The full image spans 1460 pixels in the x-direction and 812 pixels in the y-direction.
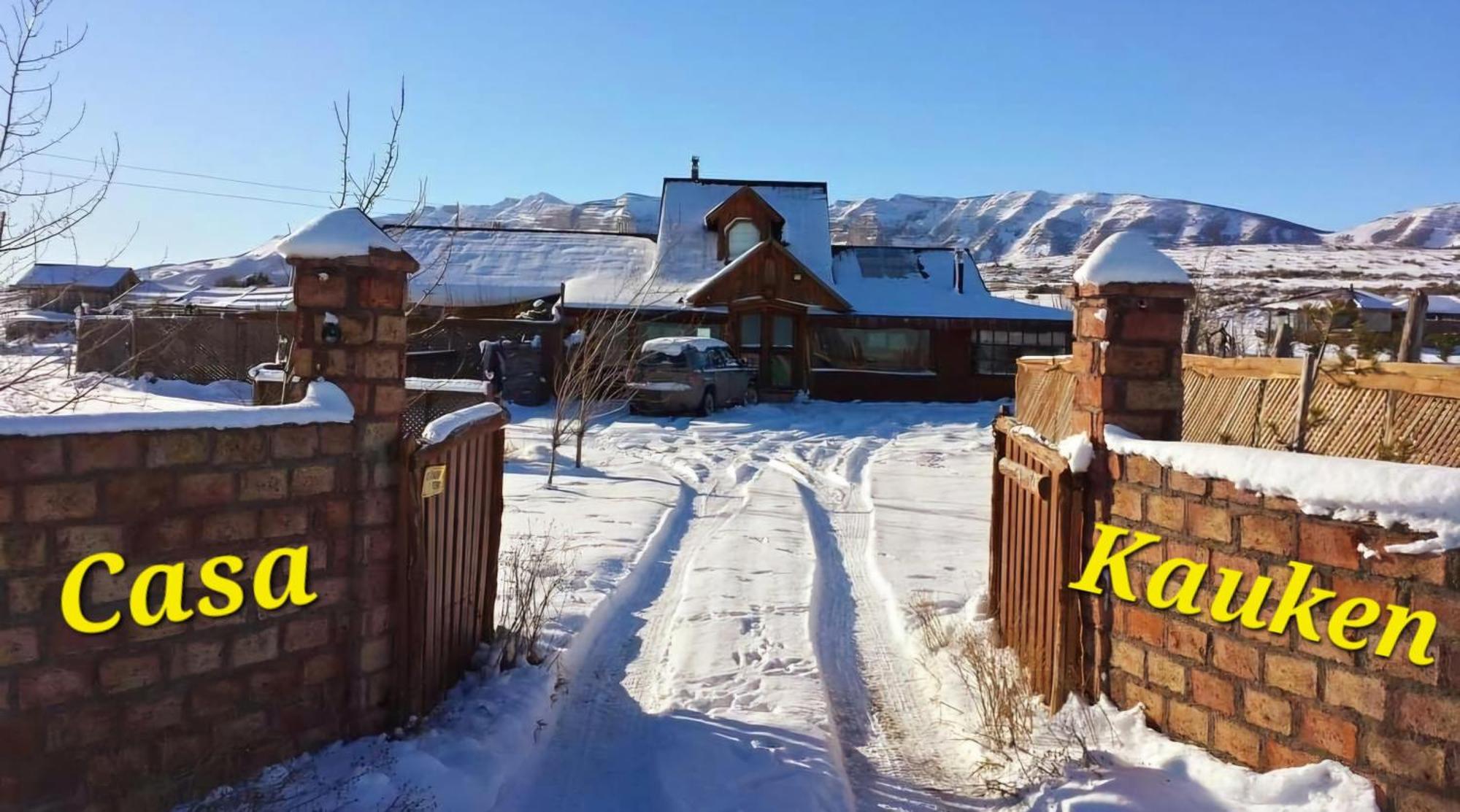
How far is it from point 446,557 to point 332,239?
1671mm

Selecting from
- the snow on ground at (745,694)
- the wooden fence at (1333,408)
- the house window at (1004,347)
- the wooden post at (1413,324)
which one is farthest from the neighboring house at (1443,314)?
the snow on ground at (745,694)

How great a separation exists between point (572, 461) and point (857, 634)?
26.5 ft

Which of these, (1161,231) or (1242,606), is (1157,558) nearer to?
(1242,606)

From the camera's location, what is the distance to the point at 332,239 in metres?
4.49

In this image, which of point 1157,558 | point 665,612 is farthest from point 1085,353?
point 665,612

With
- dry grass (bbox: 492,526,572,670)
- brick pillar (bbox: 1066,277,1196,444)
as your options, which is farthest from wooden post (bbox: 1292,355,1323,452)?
dry grass (bbox: 492,526,572,670)

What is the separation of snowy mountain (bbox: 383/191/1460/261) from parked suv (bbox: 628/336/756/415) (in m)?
57.7

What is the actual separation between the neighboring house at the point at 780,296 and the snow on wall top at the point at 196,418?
1963 centimetres

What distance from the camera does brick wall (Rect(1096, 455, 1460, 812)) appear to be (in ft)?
10.6

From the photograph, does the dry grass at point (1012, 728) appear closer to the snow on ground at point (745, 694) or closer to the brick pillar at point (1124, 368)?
the snow on ground at point (745, 694)

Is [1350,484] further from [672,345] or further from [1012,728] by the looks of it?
[672,345]

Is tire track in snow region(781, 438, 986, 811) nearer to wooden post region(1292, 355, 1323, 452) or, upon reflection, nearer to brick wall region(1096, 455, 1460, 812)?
brick wall region(1096, 455, 1460, 812)

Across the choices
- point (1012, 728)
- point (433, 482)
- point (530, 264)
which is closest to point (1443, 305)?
point (530, 264)

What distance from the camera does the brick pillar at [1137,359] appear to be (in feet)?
15.6
